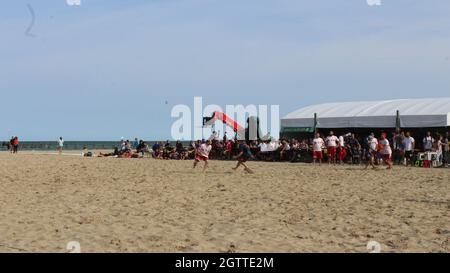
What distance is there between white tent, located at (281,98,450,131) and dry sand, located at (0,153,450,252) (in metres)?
10.4

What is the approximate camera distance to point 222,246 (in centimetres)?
756

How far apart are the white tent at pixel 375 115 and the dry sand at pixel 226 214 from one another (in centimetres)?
1037

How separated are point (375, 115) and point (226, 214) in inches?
761

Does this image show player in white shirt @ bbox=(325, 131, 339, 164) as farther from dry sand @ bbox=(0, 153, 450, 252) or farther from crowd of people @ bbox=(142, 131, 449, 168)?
dry sand @ bbox=(0, 153, 450, 252)

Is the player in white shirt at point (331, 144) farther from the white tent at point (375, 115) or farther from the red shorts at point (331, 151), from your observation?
the white tent at point (375, 115)

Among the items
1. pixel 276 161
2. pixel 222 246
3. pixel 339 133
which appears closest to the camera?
pixel 222 246

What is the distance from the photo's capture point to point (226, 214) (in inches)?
399

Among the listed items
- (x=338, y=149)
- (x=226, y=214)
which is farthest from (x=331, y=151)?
(x=226, y=214)

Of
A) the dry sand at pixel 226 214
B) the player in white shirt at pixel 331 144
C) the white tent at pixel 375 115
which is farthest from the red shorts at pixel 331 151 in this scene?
the dry sand at pixel 226 214

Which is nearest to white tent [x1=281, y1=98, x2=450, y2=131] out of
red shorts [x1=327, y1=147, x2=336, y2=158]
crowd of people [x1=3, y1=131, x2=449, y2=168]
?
crowd of people [x1=3, y1=131, x2=449, y2=168]
